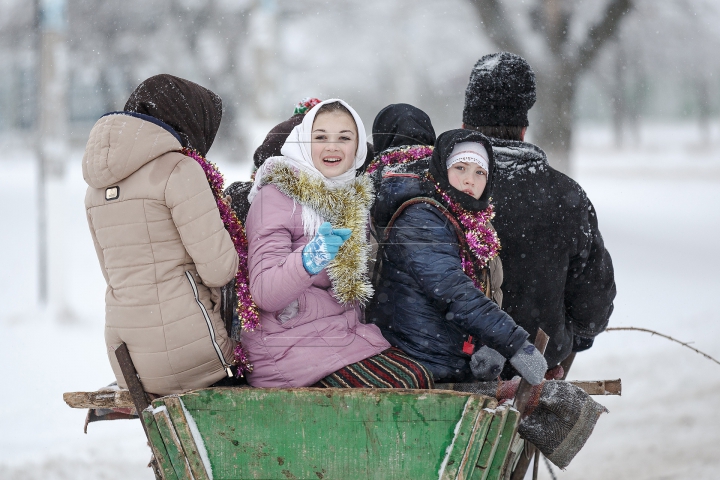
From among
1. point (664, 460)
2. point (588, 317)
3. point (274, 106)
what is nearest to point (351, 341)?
point (588, 317)

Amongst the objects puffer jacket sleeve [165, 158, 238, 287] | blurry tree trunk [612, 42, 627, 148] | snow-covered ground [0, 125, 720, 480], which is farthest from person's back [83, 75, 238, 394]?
blurry tree trunk [612, 42, 627, 148]

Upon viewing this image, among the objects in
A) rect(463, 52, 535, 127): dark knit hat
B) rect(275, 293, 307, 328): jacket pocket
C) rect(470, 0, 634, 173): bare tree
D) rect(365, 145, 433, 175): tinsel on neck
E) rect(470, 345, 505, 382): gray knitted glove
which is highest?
rect(470, 0, 634, 173): bare tree

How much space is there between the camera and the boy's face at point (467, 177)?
97.0 inches

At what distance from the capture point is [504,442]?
2123 mm

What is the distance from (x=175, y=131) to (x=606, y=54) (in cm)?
730

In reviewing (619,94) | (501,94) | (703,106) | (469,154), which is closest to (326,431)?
(469,154)

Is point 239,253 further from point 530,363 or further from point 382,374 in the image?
point 530,363

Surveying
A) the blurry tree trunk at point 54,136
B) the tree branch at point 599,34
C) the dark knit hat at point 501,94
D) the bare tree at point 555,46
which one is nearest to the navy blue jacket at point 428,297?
the dark knit hat at point 501,94

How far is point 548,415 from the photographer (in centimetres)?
238

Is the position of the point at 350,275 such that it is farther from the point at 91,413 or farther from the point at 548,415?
the point at 91,413

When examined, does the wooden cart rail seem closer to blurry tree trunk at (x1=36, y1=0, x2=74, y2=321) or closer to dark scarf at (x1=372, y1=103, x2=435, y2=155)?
dark scarf at (x1=372, y1=103, x2=435, y2=155)

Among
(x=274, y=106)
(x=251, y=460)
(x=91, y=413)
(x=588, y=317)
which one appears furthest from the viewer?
(x=274, y=106)

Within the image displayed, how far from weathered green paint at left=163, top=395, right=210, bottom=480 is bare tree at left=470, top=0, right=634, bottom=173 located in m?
6.48

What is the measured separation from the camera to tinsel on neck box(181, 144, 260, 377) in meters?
2.36
